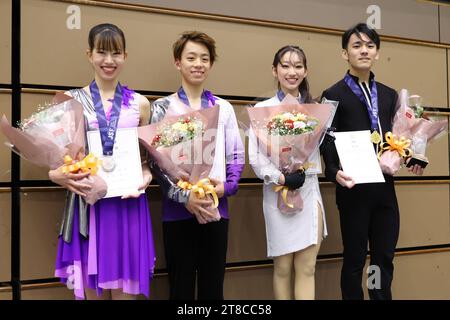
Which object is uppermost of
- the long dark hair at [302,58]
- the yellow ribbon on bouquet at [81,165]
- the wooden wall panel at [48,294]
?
the long dark hair at [302,58]

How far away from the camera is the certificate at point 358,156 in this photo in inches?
98.7

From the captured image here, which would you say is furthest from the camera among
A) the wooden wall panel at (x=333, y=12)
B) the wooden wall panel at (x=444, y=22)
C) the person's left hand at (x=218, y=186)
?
the wooden wall panel at (x=444, y=22)

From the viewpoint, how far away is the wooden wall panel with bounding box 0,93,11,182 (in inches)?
99.3

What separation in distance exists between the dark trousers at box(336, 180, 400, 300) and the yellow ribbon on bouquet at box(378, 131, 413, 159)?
7.6 inches

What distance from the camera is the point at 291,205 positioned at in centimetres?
249

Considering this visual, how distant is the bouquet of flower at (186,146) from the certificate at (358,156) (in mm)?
693

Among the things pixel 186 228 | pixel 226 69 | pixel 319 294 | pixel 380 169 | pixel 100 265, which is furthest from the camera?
pixel 319 294

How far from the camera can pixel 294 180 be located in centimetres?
243

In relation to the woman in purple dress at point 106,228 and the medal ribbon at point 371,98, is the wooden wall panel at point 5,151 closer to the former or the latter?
the woman in purple dress at point 106,228

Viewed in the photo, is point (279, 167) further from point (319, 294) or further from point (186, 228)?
point (319, 294)

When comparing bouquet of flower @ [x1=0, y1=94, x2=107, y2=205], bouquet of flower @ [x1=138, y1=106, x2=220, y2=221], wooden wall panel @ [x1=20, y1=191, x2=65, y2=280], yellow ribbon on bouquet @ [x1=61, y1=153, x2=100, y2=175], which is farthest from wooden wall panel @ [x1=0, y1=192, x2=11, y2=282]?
bouquet of flower @ [x1=138, y1=106, x2=220, y2=221]

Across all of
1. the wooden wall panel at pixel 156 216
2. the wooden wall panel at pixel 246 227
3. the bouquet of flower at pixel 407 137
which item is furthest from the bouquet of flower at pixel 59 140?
the bouquet of flower at pixel 407 137
